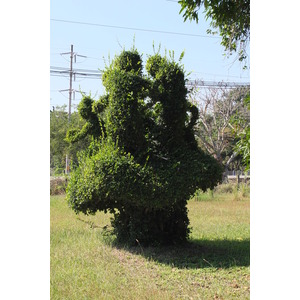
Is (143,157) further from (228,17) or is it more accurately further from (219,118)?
(219,118)

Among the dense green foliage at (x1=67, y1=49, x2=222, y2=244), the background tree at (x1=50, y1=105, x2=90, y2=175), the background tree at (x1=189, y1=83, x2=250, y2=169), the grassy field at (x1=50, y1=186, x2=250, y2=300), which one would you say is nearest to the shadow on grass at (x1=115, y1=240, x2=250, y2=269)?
the grassy field at (x1=50, y1=186, x2=250, y2=300)

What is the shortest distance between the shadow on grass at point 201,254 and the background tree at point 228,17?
6.31ft

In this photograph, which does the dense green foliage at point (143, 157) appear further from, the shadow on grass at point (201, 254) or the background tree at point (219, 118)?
the background tree at point (219, 118)

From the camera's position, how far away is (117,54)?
441 centimetres

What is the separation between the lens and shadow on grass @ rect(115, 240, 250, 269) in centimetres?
382

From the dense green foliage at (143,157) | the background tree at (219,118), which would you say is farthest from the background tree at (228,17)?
the background tree at (219,118)

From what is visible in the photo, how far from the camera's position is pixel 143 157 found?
418 cm

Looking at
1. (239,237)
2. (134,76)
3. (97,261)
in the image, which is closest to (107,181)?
(97,261)

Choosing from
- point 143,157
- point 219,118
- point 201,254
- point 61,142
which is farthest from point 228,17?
point 61,142

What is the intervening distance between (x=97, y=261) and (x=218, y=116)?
3.71 metres

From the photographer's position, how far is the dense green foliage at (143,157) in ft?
12.8

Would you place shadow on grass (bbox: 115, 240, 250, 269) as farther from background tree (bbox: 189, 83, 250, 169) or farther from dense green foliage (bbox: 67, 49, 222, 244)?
background tree (bbox: 189, 83, 250, 169)

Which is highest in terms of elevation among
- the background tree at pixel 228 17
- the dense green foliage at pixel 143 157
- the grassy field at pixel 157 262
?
the background tree at pixel 228 17
